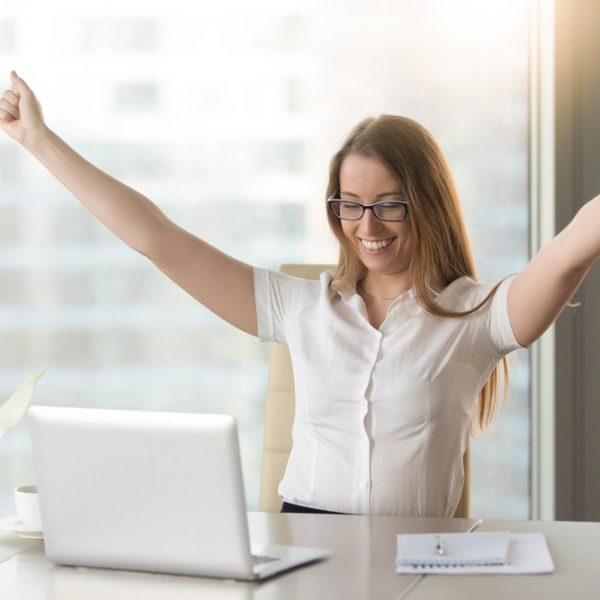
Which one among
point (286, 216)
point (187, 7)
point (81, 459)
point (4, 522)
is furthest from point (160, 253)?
point (187, 7)

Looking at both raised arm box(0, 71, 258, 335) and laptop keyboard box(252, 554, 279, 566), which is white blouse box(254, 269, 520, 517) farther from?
laptop keyboard box(252, 554, 279, 566)

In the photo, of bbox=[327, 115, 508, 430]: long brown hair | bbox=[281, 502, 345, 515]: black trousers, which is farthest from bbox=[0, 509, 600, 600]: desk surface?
bbox=[327, 115, 508, 430]: long brown hair

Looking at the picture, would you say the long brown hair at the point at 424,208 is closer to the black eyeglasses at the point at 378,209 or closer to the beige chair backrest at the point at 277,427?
the black eyeglasses at the point at 378,209

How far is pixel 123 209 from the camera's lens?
2.04 metres

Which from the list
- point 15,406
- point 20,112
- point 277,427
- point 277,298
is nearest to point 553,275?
point 277,298

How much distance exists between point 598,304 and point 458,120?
62cm

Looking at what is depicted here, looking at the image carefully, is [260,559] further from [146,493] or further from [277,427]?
[277,427]

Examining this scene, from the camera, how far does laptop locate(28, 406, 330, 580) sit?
1281mm

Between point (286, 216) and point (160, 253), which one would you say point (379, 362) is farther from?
point (286, 216)

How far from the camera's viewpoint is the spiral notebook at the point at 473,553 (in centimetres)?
132

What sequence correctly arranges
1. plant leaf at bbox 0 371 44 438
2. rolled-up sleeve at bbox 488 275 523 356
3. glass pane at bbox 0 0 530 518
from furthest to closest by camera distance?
1. glass pane at bbox 0 0 530 518
2. rolled-up sleeve at bbox 488 275 523 356
3. plant leaf at bbox 0 371 44 438

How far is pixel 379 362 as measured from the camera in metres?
1.93

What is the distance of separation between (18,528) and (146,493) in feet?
1.18

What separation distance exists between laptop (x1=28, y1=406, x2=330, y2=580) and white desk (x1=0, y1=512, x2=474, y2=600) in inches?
0.9
